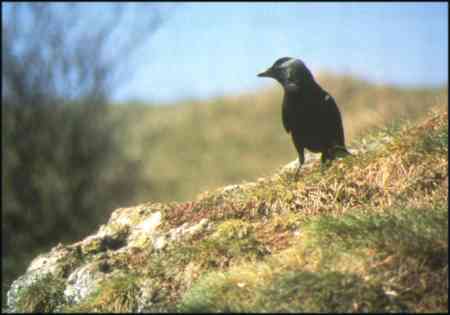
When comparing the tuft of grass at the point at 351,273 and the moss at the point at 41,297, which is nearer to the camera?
the tuft of grass at the point at 351,273

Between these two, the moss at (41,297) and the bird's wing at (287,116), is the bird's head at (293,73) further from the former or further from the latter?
the moss at (41,297)

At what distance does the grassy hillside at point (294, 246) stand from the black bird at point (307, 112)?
220 mm

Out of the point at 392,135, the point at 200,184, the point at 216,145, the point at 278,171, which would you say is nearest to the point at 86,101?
the point at 200,184

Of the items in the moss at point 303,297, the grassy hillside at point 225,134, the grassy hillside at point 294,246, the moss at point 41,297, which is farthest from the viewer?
the grassy hillside at point 225,134

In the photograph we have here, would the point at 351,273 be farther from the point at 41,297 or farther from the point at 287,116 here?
the point at 287,116

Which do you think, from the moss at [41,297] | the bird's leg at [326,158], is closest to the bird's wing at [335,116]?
the bird's leg at [326,158]

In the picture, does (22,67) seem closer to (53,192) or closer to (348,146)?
(53,192)

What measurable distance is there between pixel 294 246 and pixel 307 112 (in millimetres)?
1580

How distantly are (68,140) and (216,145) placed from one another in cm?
526

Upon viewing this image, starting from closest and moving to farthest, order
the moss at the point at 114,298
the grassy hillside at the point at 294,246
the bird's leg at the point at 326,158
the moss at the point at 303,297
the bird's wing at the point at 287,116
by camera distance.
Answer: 1. the moss at the point at 303,297
2. the grassy hillside at the point at 294,246
3. the moss at the point at 114,298
4. the bird's leg at the point at 326,158
5. the bird's wing at the point at 287,116

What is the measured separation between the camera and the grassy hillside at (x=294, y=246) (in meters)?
3.58

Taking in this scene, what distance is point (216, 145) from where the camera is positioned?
18672mm

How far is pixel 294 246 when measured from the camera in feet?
13.5

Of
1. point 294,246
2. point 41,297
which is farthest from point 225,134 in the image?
point 294,246
